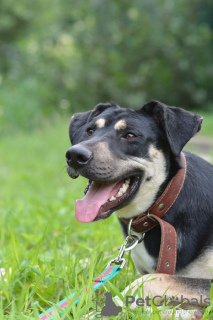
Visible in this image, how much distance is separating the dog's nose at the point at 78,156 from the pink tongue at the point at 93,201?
251 millimetres

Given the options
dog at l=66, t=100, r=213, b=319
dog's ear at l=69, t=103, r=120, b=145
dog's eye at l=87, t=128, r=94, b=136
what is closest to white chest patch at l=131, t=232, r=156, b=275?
dog at l=66, t=100, r=213, b=319

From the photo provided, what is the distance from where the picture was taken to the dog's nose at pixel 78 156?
2619 mm

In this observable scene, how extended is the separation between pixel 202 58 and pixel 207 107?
2.93 m

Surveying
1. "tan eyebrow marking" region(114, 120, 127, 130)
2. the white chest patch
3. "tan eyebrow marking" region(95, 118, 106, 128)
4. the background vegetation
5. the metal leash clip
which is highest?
the background vegetation

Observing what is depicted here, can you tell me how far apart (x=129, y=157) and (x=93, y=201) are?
1.23 ft

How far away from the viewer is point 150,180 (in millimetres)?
2869

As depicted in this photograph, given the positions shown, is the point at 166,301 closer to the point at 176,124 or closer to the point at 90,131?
the point at 176,124

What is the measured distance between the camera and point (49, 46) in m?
22.9

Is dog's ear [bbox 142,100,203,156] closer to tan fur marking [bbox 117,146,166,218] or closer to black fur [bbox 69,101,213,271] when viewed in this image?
black fur [bbox 69,101,213,271]

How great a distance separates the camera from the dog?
2.70 metres

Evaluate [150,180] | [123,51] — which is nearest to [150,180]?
[150,180]

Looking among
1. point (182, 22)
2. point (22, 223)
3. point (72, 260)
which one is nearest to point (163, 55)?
point (182, 22)

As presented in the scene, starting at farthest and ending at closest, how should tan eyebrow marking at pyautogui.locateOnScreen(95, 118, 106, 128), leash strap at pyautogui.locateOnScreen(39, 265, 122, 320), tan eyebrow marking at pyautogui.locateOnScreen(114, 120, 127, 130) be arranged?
tan eyebrow marking at pyautogui.locateOnScreen(95, 118, 106, 128), tan eyebrow marking at pyautogui.locateOnScreen(114, 120, 127, 130), leash strap at pyautogui.locateOnScreen(39, 265, 122, 320)

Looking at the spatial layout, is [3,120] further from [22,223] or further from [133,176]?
[133,176]
